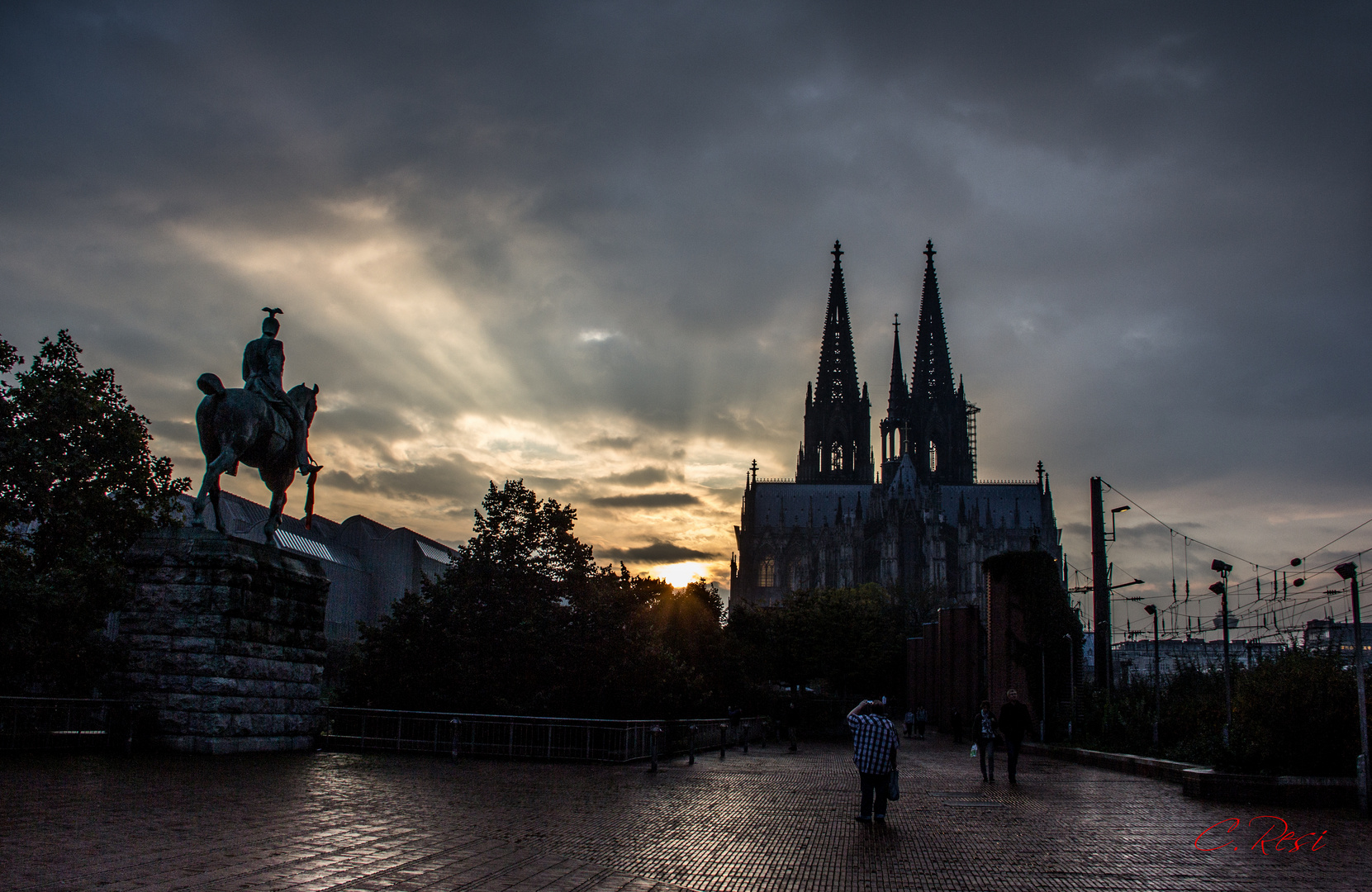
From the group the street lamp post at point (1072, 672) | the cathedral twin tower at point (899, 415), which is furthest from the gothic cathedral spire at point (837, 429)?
the street lamp post at point (1072, 672)

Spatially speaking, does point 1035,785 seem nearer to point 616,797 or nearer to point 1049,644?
point 616,797

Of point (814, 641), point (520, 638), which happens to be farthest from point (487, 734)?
point (814, 641)

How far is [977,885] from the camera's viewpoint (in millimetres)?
6855

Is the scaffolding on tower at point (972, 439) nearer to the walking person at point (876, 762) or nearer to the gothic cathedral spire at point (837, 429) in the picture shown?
the gothic cathedral spire at point (837, 429)

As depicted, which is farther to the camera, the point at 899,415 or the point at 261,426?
the point at 899,415

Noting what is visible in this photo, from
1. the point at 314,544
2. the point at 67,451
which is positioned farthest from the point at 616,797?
the point at 314,544

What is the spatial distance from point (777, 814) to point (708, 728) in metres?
14.9

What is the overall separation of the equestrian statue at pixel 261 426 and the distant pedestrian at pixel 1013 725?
37.6 feet

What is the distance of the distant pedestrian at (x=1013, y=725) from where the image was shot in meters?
15.1

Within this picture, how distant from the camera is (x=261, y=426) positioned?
1416 centimetres

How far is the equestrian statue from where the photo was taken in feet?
44.9

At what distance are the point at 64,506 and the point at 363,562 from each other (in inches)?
2089
